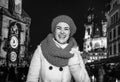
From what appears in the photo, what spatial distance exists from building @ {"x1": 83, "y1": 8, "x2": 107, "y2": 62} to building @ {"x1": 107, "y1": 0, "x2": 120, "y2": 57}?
175 feet

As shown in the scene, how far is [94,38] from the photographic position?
4572 inches

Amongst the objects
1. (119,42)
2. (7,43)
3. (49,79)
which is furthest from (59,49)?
(119,42)

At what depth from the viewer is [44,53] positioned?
331 cm

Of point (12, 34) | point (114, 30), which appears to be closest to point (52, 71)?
point (12, 34)

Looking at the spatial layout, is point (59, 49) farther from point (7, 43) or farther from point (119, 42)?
point (119, 42)

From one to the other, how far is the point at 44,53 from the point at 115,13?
3966 centimetres

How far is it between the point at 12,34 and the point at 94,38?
80.9 meters

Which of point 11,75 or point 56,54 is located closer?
point 56,54

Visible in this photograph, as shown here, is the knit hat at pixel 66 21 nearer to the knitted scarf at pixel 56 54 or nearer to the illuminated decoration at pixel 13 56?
the knitted scarf at pixel 56 54

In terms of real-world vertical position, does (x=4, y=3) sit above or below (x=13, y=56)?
above

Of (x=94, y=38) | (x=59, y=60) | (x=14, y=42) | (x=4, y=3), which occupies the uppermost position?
(x=4, y=3)

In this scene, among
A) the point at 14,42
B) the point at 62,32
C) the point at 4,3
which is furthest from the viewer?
the point at 14,42

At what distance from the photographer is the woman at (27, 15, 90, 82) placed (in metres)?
3.20

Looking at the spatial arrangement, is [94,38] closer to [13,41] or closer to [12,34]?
[13,41]
